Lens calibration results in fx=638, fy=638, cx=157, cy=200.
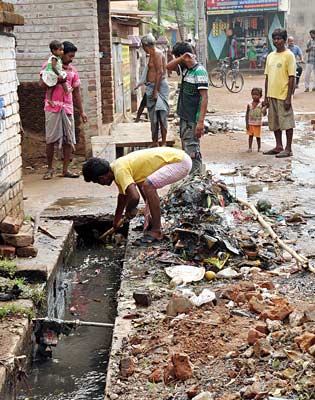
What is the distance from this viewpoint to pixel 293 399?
300 cm

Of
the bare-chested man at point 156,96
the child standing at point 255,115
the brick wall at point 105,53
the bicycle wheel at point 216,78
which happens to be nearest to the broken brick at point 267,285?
the bare-chested man at point 156,96

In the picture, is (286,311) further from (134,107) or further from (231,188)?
A: (134,107)

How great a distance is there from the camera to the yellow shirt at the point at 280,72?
30.9ft

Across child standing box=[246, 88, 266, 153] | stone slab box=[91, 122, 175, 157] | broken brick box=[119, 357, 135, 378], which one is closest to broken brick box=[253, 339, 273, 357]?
broken brick box=[119, 357, 135, 378]

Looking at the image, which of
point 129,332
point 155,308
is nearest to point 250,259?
point 155,308

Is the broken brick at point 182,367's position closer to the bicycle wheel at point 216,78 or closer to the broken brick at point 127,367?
the broken brick at point 127,367

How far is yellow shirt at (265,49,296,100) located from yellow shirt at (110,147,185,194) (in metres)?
4.24

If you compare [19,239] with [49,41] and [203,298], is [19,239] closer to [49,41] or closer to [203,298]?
[203,298]

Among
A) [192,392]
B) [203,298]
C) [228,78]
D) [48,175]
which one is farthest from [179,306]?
[228,78]

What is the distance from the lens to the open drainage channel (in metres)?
4.20

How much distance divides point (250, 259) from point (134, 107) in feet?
39.4

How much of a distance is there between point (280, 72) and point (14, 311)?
6.44m

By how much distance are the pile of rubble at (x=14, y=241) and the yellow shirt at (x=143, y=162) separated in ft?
2.97

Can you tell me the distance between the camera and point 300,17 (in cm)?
3322
